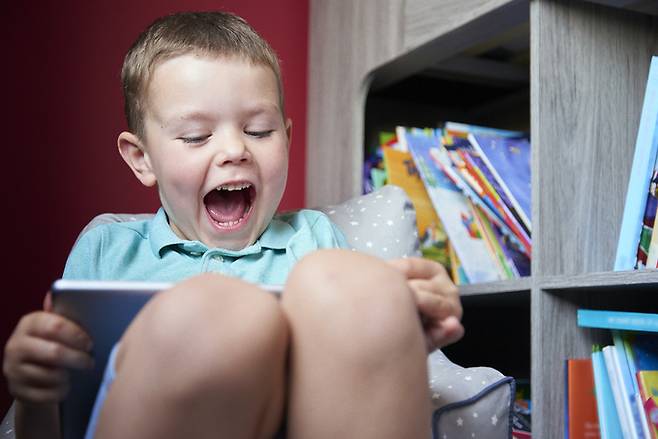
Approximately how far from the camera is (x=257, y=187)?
103 centimetres

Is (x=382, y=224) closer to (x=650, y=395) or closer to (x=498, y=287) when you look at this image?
(x=498, y=287)

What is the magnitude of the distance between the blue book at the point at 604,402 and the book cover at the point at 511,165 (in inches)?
11.2

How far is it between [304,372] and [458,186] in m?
0.90

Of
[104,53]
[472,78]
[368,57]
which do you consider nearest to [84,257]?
[104,53]

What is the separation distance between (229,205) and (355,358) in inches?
21.0

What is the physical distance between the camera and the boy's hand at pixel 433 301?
0.69 m

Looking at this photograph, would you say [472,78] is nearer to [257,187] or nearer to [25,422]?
[257,187]

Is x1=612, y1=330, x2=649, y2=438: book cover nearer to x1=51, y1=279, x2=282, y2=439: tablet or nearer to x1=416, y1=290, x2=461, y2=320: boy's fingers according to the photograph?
x1=416, y1=290, x2=461, y2=320: boy's fingers

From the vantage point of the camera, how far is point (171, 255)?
3.38 feet

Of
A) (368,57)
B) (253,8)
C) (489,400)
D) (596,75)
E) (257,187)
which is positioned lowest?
(489,400)

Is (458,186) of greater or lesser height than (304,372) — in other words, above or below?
above

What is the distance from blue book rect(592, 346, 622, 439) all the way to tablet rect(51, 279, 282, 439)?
631mm

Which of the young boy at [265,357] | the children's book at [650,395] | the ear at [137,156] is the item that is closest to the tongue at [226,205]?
the ear at [137,156]

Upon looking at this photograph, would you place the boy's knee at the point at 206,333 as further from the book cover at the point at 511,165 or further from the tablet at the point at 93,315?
the book cover at the point at 511,165
